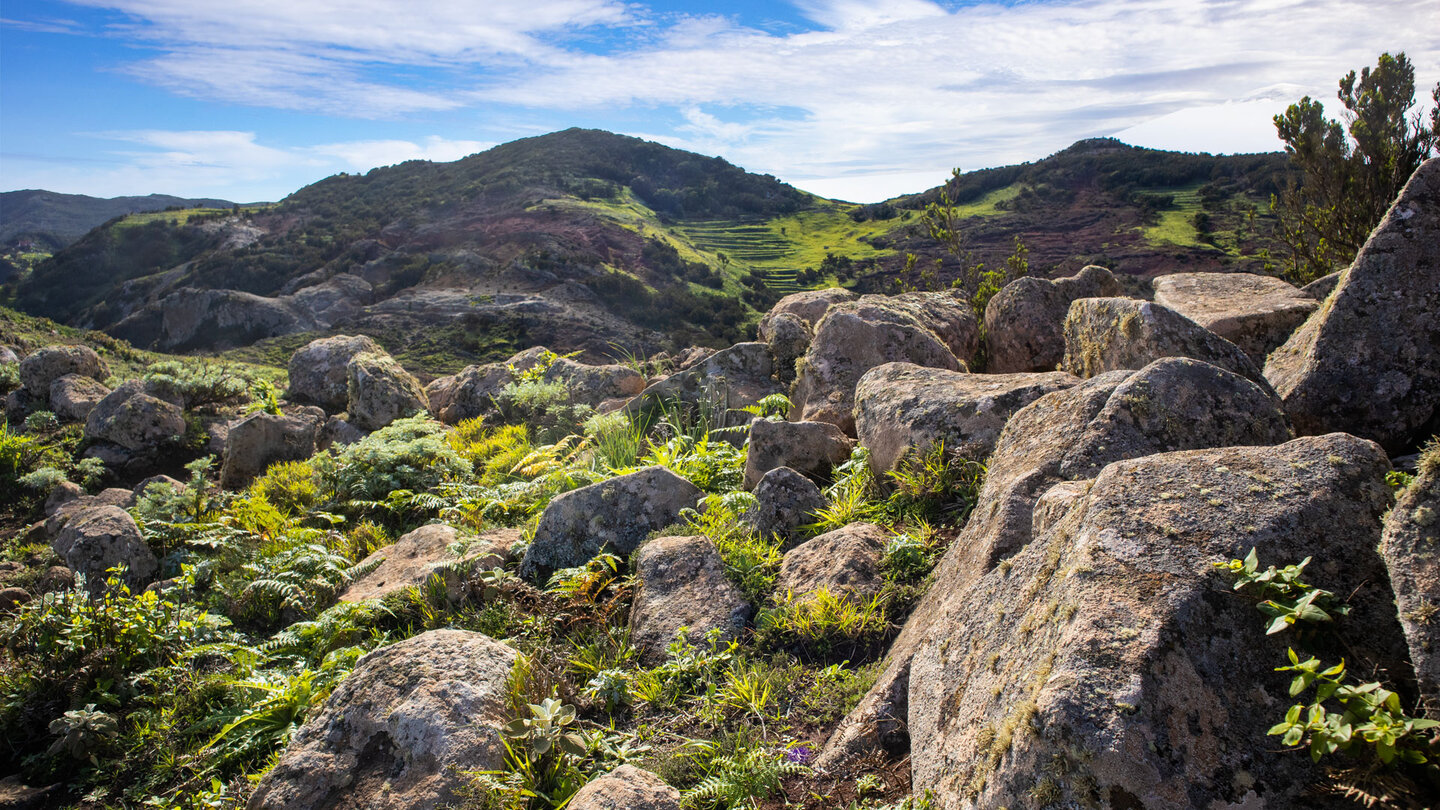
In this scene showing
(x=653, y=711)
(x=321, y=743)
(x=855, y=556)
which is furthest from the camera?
(x=855, y=556)

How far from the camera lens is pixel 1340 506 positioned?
250 cm

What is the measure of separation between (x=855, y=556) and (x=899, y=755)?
1648 mm

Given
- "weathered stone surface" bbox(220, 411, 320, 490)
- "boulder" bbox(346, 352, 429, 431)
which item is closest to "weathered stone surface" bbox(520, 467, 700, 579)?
"weathered stone surface" bbox(220, 411, 320, 490)

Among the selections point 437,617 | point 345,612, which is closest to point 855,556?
point 437,617

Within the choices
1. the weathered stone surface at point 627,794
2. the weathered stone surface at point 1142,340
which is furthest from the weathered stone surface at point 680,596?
the weathered stone surface at point 1142,340

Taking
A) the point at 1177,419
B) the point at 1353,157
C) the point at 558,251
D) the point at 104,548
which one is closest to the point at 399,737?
the point at 1177,419

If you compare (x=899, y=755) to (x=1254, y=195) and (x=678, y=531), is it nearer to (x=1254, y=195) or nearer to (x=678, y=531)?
(x=678, y=531)

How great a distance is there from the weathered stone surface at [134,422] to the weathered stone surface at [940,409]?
13.0 m

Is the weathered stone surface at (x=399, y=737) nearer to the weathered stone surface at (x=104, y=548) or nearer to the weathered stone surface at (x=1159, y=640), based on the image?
the weathered stone surface at (x=1159, y=640)

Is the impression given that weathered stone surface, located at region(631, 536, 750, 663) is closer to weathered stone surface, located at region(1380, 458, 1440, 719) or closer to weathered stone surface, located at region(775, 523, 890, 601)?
weathered stone surface, located at region(775, 523, 890, 601)

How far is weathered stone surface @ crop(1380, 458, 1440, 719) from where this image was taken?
192 cm

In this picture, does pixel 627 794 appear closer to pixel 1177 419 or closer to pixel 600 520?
pixel 600 520

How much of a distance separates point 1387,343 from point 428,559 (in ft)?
23.9

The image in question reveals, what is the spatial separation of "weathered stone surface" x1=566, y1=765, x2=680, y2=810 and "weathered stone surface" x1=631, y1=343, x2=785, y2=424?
22.9 ft
